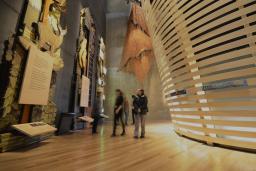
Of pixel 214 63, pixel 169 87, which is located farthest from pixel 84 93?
pixel 214 63

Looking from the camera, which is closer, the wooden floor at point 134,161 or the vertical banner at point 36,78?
the wooden floor at point 134,161

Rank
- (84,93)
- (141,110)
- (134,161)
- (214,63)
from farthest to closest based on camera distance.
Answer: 1. (84,93)
2. (141,110)
3. (214,63)
4. (134,161)

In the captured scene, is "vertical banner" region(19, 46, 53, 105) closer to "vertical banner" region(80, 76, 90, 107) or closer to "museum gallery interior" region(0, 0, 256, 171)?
"museum gallery interior" region(0, 0, 256, 171)

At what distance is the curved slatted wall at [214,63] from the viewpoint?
2.58 meters

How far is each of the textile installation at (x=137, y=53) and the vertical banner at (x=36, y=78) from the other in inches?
312

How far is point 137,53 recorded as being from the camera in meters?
11.9

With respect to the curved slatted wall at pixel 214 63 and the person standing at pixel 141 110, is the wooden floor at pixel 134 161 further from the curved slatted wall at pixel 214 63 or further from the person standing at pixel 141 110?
the person standing at pixel 141 110

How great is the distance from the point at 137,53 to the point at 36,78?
341 inches

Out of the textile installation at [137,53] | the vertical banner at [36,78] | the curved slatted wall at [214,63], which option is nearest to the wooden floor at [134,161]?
the curved slatted wall at [214,63]

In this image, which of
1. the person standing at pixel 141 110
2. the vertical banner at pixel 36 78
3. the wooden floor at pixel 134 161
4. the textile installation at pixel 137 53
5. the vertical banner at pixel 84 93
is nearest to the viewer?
the wooden floor at pixel 134 161

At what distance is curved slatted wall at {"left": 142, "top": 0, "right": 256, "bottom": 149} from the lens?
2.58m

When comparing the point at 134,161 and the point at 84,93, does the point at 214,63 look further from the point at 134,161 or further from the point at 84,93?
the point at 84,93

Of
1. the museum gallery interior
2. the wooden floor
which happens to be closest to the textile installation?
the museum gallery interior

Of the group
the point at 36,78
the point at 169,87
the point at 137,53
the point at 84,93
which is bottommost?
the point at 169,87
